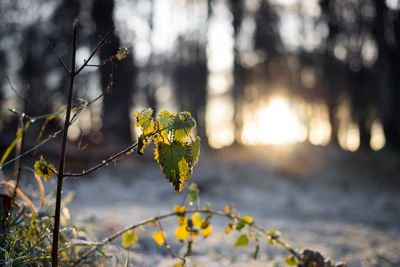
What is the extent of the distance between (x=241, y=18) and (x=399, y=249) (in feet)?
54.0

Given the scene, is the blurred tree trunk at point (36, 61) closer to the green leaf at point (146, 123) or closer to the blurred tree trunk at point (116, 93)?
the blurred tree trunk at point (116, 93)

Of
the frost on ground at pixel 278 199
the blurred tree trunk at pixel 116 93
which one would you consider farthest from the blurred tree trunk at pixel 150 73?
the frost on ground at pixel 278 199

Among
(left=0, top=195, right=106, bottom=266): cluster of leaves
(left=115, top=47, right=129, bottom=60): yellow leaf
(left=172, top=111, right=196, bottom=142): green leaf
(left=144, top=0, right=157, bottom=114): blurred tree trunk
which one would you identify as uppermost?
(left=144, top=0, right=157, bottom=114): blurred tree trunk

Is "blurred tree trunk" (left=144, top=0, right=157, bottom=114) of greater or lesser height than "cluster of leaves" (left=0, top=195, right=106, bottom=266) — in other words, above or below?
above

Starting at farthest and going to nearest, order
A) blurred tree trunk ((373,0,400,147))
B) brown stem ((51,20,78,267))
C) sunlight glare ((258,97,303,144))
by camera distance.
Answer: sunlight glare ((258,97,303,144)) → blurred tree trunk ((373,0,400,147)) → brown stem ((51,20,78,267))

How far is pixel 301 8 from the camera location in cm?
2152

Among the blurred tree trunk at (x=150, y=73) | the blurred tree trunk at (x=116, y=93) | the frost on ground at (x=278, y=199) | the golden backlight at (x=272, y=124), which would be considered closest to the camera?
Answer: the frost on ground at (x=278, y=199)

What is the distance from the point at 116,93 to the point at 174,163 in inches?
576

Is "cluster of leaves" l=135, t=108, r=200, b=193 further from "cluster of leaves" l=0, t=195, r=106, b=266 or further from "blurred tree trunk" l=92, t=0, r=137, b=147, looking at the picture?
"blurred tree trunk" l=92, t=0, r=137, b=147

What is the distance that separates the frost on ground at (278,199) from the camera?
4051 mm

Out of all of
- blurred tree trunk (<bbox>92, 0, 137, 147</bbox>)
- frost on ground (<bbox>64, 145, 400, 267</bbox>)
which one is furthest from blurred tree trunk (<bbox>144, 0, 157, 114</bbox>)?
frost on ground (<bbox>64, 145, 400, 267</bbox>)

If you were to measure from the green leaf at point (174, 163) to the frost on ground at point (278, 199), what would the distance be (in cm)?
161

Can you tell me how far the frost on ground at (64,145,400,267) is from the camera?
4051mm

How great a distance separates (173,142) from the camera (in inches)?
55.2
